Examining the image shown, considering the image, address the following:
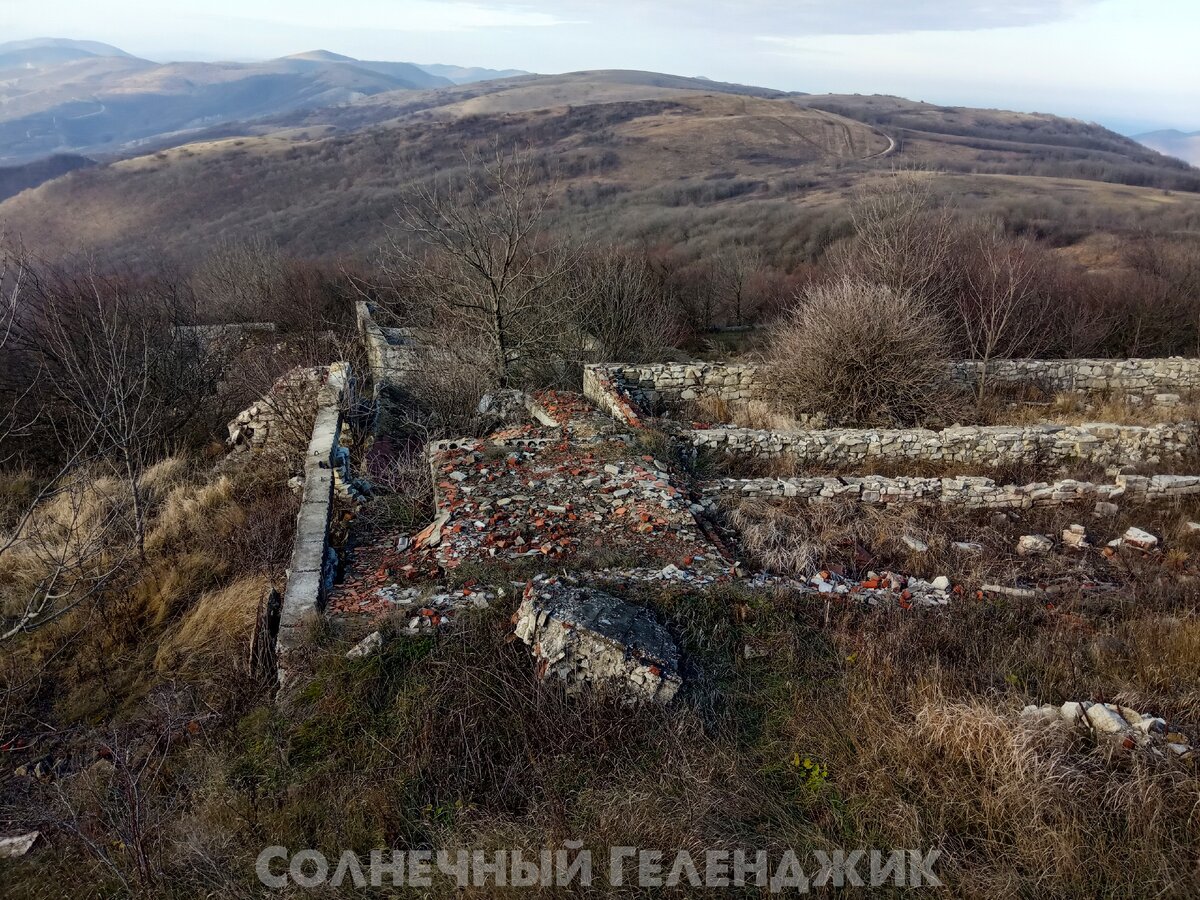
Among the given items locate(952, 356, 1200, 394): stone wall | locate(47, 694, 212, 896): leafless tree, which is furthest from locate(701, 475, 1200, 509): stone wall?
locate(47, 694, 212, 896): leafless tree

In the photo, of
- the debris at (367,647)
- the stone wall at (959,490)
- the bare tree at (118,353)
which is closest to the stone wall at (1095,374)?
the stone wall at (959,490)

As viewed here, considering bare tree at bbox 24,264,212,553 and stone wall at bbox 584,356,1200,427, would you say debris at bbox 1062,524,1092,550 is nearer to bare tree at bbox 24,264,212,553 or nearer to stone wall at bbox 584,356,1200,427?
stone wall at bbox 584,356,1200,427

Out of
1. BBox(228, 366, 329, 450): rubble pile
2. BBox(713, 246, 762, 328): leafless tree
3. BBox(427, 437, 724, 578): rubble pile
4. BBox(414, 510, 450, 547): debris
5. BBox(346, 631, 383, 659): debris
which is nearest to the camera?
BBox(346, 631, 383, 659): debris

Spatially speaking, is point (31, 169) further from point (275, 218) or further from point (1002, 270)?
point (1002, 270)

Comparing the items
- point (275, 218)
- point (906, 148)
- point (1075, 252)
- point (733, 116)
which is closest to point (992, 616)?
point (1075, 252)

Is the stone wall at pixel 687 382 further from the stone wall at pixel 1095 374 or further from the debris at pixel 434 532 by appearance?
the debris at pixel 434 532

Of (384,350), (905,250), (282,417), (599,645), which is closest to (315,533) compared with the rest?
(599,645)

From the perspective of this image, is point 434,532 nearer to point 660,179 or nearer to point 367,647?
point 367,647
